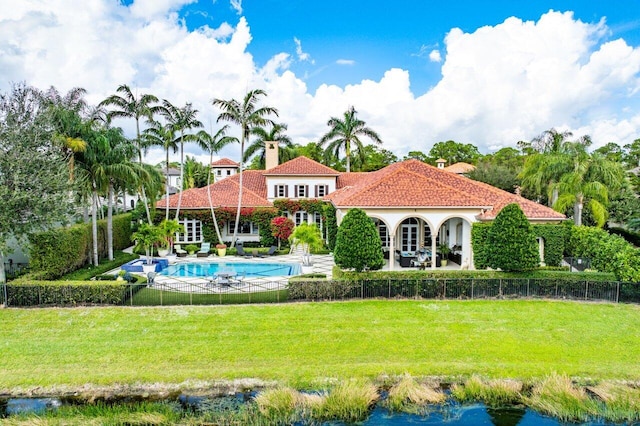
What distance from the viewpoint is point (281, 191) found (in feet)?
114

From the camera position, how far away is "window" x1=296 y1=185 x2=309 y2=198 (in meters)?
34.6

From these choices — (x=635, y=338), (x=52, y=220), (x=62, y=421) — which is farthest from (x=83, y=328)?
(x=635, y=338)

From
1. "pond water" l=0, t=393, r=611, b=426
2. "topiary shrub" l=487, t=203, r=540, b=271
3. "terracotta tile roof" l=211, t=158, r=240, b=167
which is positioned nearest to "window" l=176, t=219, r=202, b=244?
"pond water" l=0, t=393, r=611, b=426

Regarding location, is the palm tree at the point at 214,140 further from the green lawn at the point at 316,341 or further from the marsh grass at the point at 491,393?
the marsh grass at the point at 491,393

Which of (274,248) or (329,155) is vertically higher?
(329,155)

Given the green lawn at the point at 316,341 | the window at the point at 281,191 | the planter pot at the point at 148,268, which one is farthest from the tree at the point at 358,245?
the window at the point at 281,191

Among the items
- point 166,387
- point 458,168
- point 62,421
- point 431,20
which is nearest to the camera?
point 62,421

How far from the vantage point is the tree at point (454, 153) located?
3406 inches

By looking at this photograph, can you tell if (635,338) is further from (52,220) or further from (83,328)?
(52,220)

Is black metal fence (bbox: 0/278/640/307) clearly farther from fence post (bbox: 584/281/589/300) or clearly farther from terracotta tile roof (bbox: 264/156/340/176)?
terracotta tile roof (bbox: 264/156/340/176)

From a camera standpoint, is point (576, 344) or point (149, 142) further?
point (149, 142)

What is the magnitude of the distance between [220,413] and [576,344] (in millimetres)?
11408

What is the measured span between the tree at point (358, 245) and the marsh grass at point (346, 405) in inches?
301

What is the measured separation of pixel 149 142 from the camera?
2925 cm
